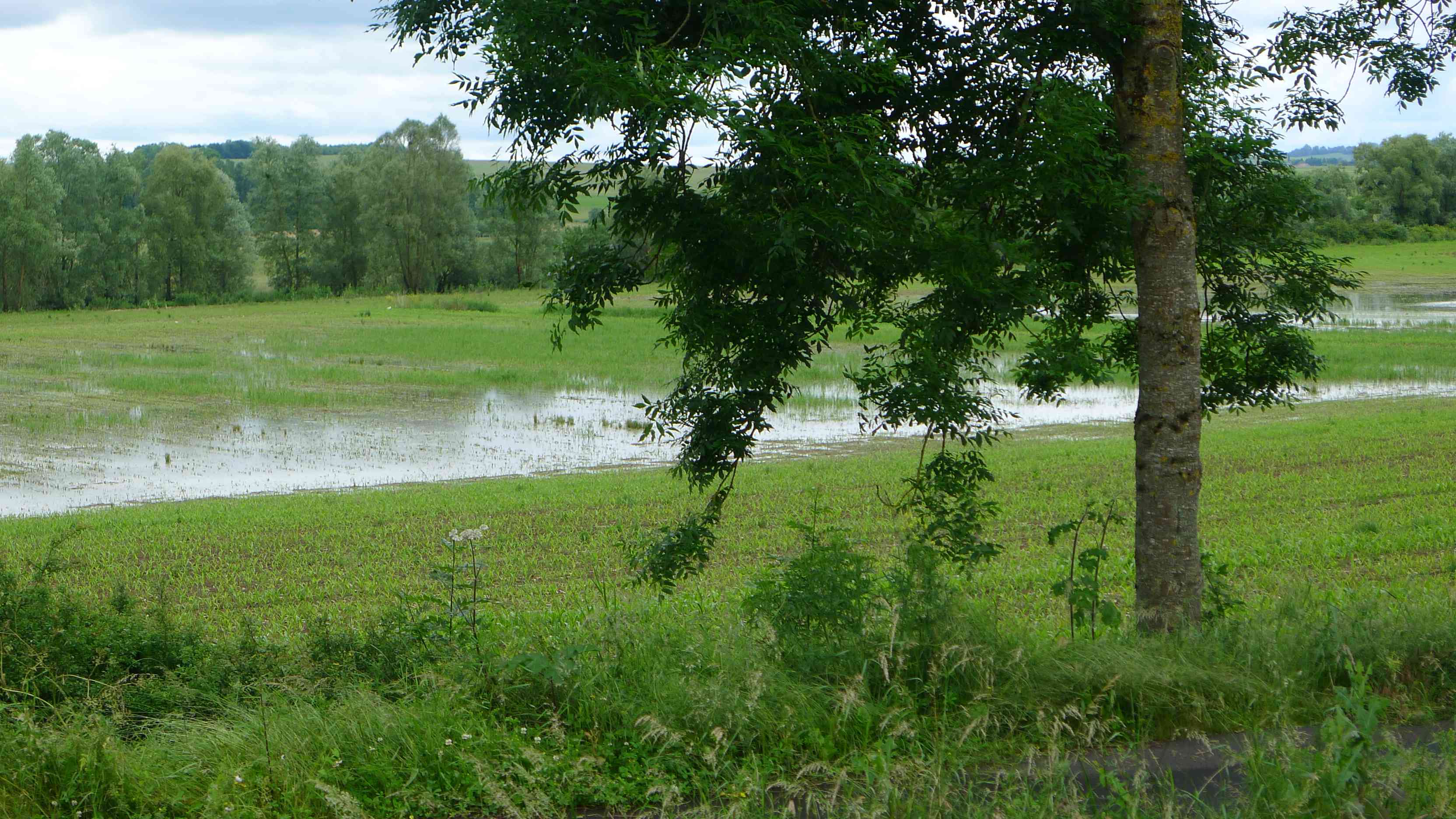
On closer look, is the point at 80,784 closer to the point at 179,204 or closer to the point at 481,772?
Answer: the point at 481,772

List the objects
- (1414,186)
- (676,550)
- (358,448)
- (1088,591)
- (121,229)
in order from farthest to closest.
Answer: (1414,186)
(121,229)
(358,448)
(676,550)
(1088,591)

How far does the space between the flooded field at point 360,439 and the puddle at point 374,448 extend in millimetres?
49

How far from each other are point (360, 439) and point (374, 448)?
42.4 inches

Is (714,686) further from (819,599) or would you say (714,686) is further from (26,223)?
(26,223)

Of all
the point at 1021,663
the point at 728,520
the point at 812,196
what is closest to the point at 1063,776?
the point at 1021,663

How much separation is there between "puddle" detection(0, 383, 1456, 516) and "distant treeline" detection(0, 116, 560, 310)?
41.5m

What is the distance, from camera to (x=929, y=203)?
228 inches

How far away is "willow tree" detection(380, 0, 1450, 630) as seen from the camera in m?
5.02

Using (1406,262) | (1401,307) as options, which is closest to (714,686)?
(1401,307)

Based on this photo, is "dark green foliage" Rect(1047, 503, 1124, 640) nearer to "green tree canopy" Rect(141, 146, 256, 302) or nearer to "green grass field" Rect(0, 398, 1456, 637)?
"green grass field" Rect(0, 398, 1456, 637)

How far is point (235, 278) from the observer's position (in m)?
74.3

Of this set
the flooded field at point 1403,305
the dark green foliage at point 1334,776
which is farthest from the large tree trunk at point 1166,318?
the flooded field at point 1403,305

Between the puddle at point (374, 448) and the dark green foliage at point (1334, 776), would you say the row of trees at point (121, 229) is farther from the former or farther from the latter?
the dark green foliage at point (1334, 776)

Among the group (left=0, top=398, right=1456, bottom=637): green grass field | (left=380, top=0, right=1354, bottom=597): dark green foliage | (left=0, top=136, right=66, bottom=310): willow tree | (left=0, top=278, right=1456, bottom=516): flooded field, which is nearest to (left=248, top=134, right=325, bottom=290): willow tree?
(left=0, top=136, right=66, bottom=310): willow tree
